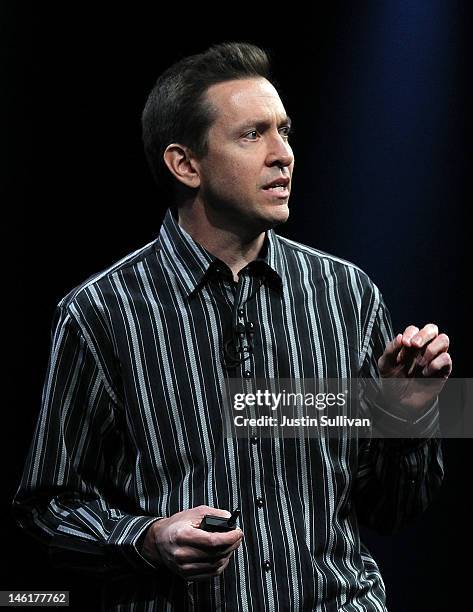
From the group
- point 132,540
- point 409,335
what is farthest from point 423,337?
point 132,540

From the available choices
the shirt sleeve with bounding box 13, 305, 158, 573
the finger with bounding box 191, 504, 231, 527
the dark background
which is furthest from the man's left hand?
the dark background

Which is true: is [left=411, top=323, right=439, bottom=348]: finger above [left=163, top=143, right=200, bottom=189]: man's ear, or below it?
below

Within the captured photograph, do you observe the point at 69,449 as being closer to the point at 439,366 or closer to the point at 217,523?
the point at 217,523

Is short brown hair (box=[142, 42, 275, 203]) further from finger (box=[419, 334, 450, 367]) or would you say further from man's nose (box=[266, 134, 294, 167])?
finger (box=[419, 334, 450, 367])

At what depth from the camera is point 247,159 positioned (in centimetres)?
216

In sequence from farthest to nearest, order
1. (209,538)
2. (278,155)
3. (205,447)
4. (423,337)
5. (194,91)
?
(194,91)
(278,155)
(205,447)
(423,337)
(209,538)

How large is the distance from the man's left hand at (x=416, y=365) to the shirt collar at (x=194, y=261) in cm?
29

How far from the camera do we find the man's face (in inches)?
84.2

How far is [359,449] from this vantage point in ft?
7.00

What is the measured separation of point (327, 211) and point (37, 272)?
2.29ft

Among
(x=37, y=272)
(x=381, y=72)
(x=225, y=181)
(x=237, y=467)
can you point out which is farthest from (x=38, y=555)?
(x=381, y=72)

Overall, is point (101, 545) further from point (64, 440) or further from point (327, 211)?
point (327, 211)

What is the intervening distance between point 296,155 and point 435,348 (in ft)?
3.24

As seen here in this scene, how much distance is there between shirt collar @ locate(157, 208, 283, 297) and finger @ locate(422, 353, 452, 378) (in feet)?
1.15
